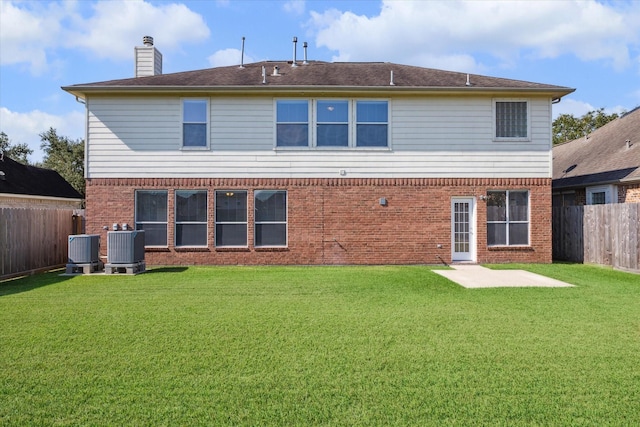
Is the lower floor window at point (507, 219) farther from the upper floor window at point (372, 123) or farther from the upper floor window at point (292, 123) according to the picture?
the upper floor window at point (292, 123)

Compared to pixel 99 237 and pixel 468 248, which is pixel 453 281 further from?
pixel 99 237

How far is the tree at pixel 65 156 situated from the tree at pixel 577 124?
127ft

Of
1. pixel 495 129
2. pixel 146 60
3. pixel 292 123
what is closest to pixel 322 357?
pixel 292 123

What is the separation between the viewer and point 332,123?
Answer: 543 inches

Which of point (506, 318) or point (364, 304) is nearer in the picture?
point (506, 318)

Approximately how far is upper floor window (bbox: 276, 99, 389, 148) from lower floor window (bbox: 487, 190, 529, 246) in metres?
3.79

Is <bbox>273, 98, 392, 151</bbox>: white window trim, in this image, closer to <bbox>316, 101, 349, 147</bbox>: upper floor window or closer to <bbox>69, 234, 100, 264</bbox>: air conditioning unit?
<bbox>316, 101, 349, 147</bbox>: upper floor window

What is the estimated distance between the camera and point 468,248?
14.0 m

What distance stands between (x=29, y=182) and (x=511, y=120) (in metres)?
20.3

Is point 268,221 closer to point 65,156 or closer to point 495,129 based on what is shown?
point 495,129

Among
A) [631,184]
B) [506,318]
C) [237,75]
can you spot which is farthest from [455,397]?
[631,184]

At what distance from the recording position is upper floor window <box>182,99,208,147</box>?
13.8 metres

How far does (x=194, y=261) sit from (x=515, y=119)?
1064 centimetres

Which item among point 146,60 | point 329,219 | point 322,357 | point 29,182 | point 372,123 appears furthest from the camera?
point 29,182
